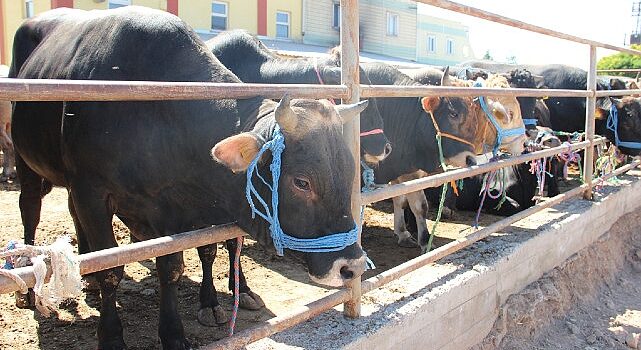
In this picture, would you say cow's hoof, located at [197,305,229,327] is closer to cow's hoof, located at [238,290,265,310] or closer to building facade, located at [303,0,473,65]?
cow's hoof, located at [238,290,265,310]

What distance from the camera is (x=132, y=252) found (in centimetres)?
212

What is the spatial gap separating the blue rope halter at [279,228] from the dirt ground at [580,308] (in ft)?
6.58

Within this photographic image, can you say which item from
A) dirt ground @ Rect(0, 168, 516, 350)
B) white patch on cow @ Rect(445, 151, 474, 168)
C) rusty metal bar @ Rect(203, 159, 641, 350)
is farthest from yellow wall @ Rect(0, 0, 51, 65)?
rusty metal bar @ Rect(203, 159, 641, 350)

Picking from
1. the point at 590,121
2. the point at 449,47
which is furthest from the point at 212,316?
the point at 449,47

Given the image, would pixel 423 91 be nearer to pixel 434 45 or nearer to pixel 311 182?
pixel 311 182

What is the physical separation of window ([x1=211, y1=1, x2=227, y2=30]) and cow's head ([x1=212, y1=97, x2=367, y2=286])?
1985 cm

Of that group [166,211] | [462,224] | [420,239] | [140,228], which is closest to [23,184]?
[140,228]

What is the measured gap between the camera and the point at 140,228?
3654 mm

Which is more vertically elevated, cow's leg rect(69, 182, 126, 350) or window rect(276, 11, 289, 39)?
window rect(276, 11, 289, 39)

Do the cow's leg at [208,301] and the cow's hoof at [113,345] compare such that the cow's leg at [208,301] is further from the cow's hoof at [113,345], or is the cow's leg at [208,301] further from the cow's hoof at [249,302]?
the cow's hoof at [113,345]

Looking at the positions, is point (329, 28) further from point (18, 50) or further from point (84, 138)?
point (84, 138)

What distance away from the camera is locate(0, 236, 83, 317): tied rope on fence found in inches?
70.7

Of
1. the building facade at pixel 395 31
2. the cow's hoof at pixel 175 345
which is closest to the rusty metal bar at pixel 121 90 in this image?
the cow's hoof at pixel 175 345

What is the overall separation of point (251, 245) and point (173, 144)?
2430 millimetres
